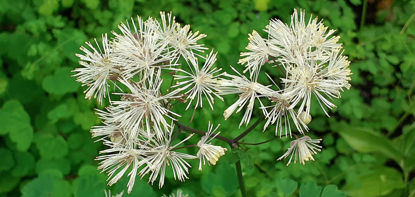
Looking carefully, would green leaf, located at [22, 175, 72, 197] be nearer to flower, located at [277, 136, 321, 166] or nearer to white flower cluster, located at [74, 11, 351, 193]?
white flower cluster, located at [74, 11, 351, 193]

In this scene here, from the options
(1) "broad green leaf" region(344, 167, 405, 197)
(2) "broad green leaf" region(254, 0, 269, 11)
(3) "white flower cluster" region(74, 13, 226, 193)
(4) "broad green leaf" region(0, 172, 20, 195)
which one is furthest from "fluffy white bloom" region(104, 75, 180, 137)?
(1) "broad green leaf" region(344, 167, 405, 197)

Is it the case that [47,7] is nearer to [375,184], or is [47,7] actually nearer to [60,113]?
[60,113]

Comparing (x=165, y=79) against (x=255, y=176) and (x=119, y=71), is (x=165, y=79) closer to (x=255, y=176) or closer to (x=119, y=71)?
(x=119, y=71)

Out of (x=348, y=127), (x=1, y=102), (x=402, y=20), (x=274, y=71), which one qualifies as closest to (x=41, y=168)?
(x=1, y=102)

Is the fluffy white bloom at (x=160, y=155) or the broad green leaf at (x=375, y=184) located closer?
the fluffy white bloom at (x=160, y=155)

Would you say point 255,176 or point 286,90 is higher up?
point 286,90

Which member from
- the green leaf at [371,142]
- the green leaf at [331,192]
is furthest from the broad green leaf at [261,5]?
the green leaf at [331,192]

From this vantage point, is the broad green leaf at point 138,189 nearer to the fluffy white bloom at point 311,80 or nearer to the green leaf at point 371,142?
the fluffy white bloom at point 311,80

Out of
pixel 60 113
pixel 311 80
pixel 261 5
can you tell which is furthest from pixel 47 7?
pixel 311 80
